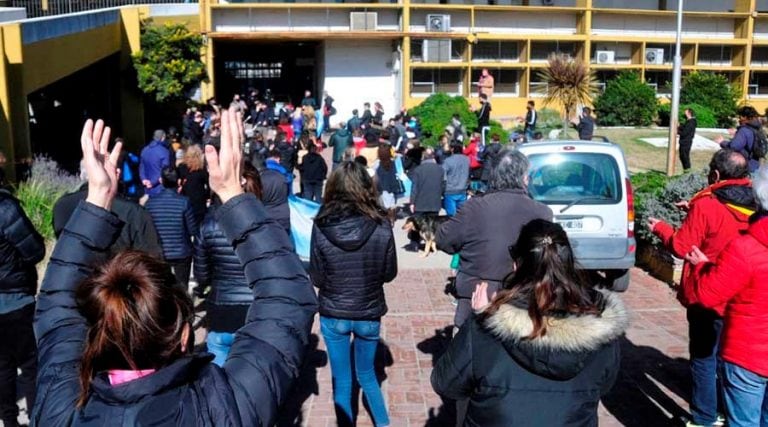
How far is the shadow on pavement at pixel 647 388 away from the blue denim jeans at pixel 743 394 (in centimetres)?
148

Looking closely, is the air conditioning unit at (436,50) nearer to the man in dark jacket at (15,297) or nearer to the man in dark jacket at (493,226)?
A: the man in dark jacket at (493,226)

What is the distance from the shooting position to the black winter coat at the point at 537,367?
303 centimetres

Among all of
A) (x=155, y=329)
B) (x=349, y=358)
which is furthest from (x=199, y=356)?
(x=349, y=358)

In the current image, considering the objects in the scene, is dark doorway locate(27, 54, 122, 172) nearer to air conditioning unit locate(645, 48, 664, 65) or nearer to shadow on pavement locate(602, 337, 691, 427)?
shadow on pavement locate(602, 337, 691, 427)

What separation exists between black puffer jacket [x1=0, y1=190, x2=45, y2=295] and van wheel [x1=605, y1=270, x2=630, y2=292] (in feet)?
22.0

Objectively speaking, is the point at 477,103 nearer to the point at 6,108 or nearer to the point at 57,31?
the point at 57,31

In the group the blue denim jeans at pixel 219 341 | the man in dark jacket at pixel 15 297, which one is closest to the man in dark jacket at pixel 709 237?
the blue denim jeans at pixel 219 341

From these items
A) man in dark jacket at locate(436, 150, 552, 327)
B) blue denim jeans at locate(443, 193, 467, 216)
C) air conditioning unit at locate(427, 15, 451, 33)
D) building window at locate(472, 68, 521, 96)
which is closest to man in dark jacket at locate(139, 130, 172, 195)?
blue denim jeans at locate(443, 193, 467, 216)

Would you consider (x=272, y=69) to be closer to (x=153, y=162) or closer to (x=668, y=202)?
(x=153, y=162)

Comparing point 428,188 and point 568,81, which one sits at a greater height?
point 568,81

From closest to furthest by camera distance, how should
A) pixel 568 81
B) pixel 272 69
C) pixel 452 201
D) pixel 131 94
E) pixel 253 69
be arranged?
1. pixel 452 201
2. pixel 131 94
3. pixel 568 81
4. pixel 253 69
5. pixel 272 69

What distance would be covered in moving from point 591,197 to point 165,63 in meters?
18.1

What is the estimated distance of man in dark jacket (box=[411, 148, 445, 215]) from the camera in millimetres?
12414

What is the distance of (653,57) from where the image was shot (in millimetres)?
34312
